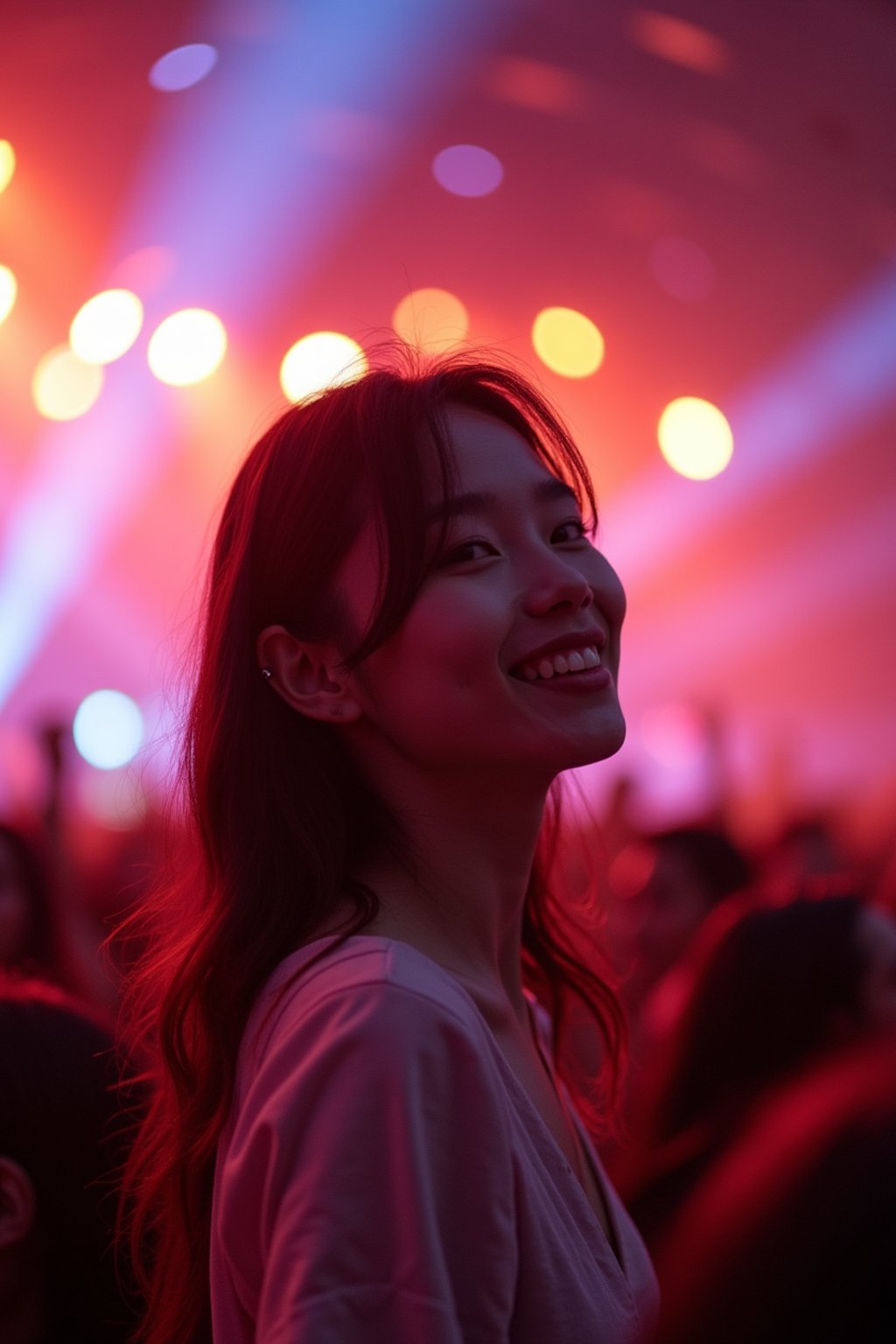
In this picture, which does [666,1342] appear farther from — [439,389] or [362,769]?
[439,389]

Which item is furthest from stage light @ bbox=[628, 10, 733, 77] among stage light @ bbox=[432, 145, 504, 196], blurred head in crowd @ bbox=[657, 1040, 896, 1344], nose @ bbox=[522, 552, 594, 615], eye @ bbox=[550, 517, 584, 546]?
blurred head in crowd @ bbox=[657, 1040, 896, 1344]

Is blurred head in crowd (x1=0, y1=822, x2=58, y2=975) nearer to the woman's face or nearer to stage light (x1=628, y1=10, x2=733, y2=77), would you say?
the woman's face

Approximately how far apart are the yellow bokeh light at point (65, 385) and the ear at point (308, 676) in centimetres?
427

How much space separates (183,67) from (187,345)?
4.19 feet

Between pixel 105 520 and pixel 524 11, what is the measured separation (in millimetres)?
2853

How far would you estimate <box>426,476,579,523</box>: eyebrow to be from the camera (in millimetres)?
1162

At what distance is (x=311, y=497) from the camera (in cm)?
120

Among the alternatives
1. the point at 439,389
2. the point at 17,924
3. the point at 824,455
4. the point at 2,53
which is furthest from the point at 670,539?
the point at 439,389

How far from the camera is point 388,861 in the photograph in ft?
3.92

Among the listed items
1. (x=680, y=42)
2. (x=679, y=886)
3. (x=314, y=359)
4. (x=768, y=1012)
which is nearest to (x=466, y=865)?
(x=768, y=1012)

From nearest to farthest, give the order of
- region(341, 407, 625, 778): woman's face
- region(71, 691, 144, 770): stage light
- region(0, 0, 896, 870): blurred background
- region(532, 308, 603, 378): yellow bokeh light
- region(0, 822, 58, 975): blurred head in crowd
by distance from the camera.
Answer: region(341, 407, 625, 778): woman's face < region(0, 822, 58, 975): blurred head in crowd < region(0, 0, 896, 870): blurred background < region(532, 308, 603, 378): yellow bokeh light < region(71, 691, 144, 770): stage light

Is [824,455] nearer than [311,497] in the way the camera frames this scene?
No

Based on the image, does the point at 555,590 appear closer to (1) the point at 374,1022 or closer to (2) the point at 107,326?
(1) the point at 374,1022

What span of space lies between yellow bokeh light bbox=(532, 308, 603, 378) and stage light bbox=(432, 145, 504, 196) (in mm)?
649
